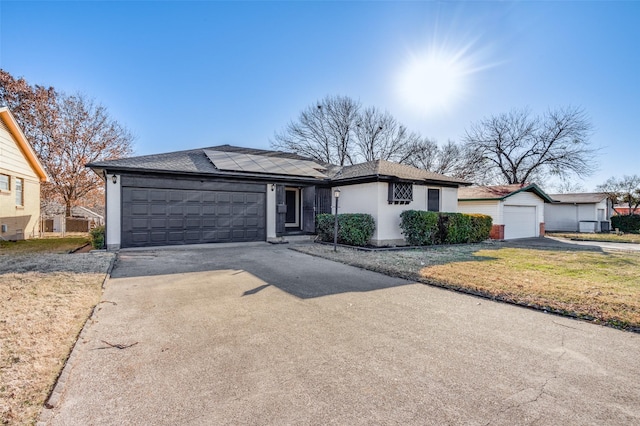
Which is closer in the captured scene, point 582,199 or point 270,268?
point 270,268

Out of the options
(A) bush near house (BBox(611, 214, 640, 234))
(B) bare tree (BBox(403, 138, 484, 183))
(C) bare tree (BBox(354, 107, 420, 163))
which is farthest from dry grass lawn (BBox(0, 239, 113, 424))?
(A) bush near house (BBox(611, 214, 640, 234))

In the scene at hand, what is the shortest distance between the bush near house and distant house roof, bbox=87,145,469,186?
19.2 meters

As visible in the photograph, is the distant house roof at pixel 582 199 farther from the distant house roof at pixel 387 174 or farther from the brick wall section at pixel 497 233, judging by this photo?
the distant house roof at pixel 387 174

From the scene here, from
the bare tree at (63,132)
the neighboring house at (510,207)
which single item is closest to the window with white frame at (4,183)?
the bare tree at (63,132)

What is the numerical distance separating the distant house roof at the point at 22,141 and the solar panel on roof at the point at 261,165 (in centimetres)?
755

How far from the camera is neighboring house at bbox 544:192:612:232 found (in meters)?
22.6

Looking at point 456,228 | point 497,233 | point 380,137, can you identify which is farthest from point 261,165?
point 380,137

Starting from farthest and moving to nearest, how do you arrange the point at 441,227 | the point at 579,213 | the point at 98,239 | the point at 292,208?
the point at 579,213 → the point at 292,208 → the point at 441,227 → the point at 98,239

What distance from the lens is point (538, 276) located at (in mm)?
6852

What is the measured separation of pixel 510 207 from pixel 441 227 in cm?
690

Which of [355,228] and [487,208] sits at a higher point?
[487,208]

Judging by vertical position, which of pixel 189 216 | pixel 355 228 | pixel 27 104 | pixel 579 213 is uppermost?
pixel 27 104

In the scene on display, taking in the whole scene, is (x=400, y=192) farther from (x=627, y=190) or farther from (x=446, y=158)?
(x=627, y=190)

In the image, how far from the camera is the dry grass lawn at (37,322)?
231 cm
